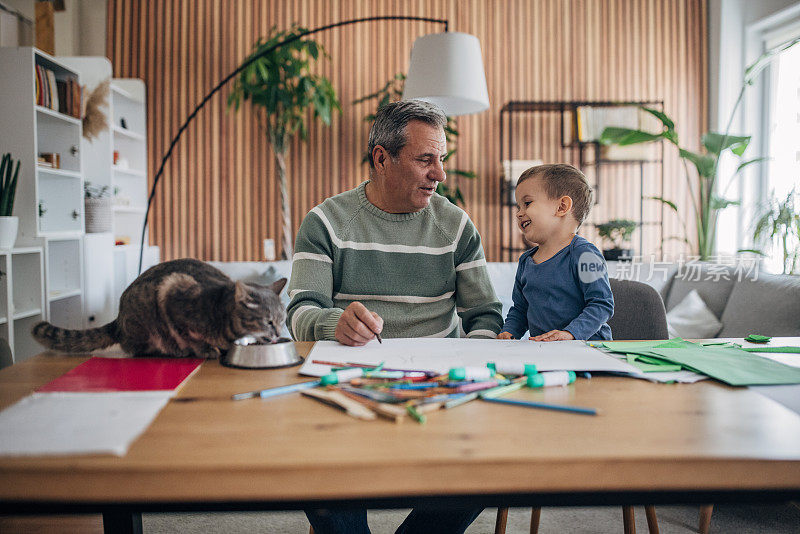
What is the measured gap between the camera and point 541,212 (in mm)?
1716

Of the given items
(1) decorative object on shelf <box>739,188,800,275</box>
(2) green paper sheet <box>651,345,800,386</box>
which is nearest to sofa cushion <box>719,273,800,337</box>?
(1) decorative object on shelf <box>739,188,800,275</box>

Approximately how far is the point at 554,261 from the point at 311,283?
738 millimetres

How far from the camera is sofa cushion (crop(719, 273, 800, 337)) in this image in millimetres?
2533

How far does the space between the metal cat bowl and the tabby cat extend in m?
0.03

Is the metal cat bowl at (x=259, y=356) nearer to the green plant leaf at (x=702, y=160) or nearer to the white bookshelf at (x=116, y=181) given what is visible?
the white bookshelf at (x=116, y=181)

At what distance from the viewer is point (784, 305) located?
2.58 m

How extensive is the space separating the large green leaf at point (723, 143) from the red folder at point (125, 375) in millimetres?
3697

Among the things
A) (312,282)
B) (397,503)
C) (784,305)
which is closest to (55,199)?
(312,282)

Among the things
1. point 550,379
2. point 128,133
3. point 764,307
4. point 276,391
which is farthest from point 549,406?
point 128,133

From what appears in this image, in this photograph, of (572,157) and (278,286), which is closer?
(278,286)

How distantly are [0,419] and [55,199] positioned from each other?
3279 millimetres

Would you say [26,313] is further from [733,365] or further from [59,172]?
[733,365]

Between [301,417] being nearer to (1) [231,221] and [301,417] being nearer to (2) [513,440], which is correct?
(2) [513,440]

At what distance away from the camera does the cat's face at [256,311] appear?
2.92ft
